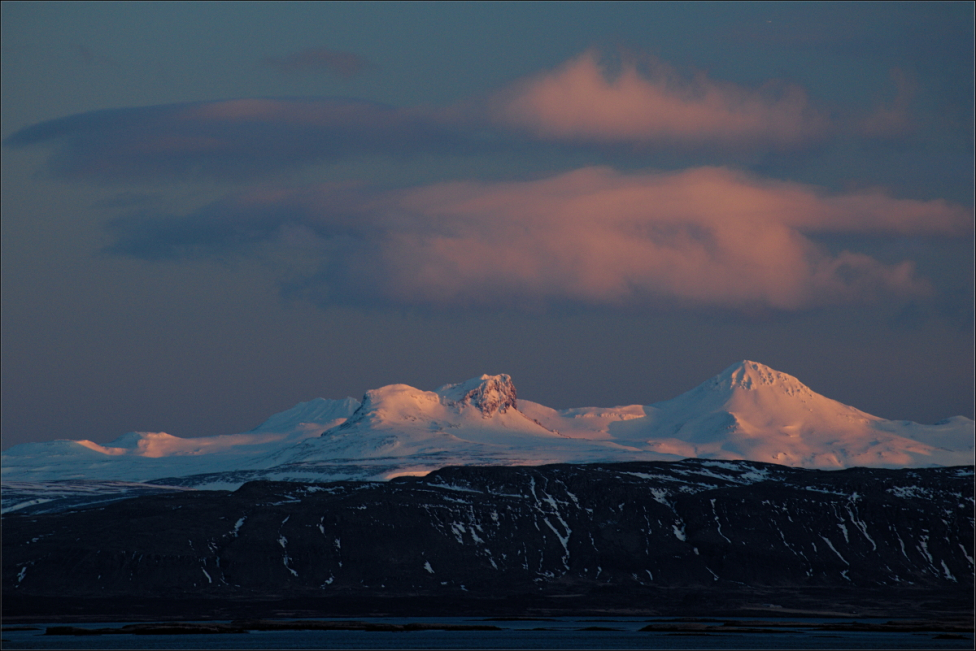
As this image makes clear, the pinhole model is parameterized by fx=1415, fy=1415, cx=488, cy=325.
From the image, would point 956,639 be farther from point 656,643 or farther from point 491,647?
point 491,647

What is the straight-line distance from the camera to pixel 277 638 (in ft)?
649

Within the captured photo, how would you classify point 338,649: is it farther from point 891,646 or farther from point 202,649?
point 891,646

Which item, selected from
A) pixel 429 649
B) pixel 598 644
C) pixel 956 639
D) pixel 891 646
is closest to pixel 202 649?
pixel 429 649

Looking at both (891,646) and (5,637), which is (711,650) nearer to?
(891,646)

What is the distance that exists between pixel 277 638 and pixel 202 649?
1888 cm

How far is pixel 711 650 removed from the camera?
179000mm

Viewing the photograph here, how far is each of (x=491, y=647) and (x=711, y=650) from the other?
27.8 metres

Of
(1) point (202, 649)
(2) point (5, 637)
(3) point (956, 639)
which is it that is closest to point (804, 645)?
(3) point (956, 639)

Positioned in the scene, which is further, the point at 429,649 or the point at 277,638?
the point at 277,638

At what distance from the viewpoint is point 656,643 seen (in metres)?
190

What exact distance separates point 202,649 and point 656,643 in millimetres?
59698

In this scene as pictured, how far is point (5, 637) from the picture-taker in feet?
647

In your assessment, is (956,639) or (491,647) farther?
(956,639)

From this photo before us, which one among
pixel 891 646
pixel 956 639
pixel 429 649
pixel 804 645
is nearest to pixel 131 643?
pixel 429 649
